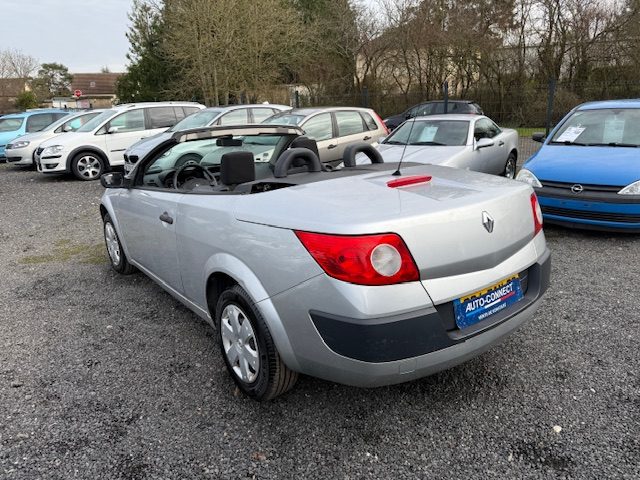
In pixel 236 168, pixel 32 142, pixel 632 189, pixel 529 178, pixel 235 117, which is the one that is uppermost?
pixel 235 117

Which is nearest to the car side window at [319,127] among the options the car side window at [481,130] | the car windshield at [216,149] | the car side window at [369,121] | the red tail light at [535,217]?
the car side window at [369,121]

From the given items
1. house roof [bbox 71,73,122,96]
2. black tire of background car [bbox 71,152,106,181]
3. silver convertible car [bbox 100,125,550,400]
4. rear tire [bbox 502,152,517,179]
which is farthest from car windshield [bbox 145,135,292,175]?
house roof [bbox 71,73,122,96]

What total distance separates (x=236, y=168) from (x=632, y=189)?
14.5 ft

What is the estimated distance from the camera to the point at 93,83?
69.4 m

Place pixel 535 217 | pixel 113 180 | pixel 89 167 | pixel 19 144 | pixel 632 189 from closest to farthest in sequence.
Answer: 1. pixel 535 217
2. pixel 113 180
3. pixel 632 189
4. pixel 89 167
5. pixel 19 144

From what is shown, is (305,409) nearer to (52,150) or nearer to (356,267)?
(356,267)

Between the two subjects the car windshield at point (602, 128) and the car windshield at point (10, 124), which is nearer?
the car windshield at point (602, 128)

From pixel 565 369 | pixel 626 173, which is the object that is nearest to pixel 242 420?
pixel 565 369

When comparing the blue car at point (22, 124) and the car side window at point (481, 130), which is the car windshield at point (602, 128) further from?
the blue car at point (22, 124)

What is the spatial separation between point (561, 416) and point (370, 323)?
1295mm

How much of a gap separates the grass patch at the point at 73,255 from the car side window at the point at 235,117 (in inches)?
203

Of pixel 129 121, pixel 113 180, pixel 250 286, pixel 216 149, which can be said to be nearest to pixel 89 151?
pixel 129 121

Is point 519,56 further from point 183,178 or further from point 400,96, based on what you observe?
point 183,178

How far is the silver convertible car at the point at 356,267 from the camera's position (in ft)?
6.88
